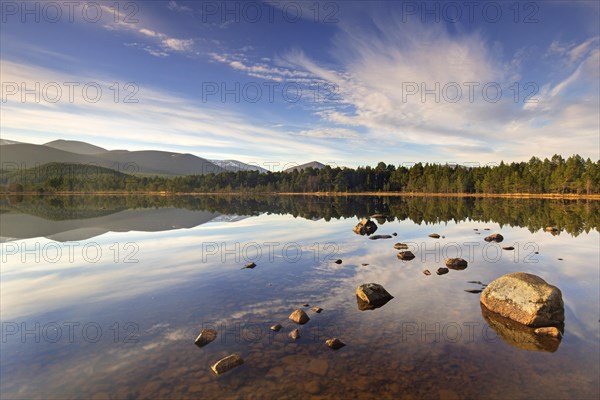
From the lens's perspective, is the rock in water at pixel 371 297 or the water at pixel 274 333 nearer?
the water at pixel 274 333

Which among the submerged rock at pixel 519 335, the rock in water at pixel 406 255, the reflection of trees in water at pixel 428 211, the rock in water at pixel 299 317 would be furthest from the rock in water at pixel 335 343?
the reflection of trees in water at pixel 428 211

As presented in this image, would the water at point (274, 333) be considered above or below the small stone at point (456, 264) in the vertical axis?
below

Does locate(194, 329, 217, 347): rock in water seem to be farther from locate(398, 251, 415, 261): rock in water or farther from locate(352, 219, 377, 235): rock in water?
locate(352, 219, 377, 235): rock in water

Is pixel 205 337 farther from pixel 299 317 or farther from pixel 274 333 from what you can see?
pixel 299 317

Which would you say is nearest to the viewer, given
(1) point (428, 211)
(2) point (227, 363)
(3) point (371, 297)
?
(2) point (227, 363)

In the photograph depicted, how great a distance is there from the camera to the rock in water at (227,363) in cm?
1267

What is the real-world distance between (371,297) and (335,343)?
6.58 metres

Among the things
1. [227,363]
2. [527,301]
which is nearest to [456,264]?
[527,301]

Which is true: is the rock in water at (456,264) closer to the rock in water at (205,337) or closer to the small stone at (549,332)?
the small stone at (549,332)

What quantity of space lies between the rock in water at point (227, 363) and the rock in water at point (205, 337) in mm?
2257

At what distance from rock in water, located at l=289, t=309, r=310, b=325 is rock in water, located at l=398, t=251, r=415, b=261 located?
1797 centimetres

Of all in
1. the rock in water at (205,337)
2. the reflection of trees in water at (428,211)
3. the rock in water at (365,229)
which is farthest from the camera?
the reflection of trees in water at (428,211)

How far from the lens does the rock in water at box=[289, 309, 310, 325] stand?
681 inches

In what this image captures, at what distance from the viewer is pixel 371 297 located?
20.5 m
